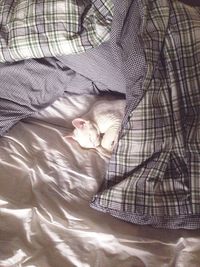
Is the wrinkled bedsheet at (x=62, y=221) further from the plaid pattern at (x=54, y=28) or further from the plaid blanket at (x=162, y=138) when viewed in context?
the plaid pattern at (x=54, y=28)

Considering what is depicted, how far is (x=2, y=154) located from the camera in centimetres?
103

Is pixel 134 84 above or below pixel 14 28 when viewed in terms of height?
below

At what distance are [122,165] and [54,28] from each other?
1.54 feet

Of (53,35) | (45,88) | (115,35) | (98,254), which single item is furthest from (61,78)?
(98,254)

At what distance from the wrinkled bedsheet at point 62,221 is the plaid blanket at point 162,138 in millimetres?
47

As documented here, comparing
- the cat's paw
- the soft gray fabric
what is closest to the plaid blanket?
the cat's paw

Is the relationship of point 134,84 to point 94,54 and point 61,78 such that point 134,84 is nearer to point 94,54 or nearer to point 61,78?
point 94,54

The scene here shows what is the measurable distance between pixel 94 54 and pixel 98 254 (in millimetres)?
611

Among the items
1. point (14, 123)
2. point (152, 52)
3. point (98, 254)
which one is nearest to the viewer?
point (98, 254)

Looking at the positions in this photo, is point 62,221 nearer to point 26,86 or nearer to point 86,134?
point 86,134

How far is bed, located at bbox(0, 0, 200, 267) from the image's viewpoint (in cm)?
82

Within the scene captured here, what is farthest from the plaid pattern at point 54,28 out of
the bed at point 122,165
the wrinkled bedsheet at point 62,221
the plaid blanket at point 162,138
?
the wrinkled bedsheet at point 62,221

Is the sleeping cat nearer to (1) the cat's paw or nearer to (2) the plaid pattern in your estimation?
(1) the cat's paw

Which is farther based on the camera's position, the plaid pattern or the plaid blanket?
the plaid pattern
